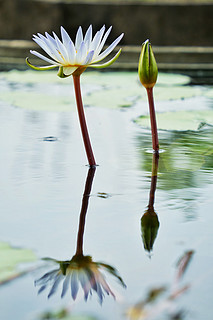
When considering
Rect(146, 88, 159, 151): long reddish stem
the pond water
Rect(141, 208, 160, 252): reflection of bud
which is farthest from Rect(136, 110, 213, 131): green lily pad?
Rect(141, 208, 160, 252): reflection of bud

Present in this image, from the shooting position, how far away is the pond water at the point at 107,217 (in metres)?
0.45

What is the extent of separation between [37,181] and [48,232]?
8.5 inches

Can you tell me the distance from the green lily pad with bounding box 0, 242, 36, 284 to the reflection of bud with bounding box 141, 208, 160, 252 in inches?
4.8

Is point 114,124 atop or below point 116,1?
below

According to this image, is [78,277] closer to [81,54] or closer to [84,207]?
[84,207]

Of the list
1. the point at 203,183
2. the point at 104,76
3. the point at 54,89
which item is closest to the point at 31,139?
the point at 203,183

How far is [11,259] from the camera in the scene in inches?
20.0

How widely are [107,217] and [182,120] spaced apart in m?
0.59

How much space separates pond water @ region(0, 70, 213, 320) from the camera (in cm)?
45

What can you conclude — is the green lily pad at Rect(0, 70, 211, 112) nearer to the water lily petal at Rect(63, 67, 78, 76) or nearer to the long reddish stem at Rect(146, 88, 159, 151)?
the long reddish stem at Rect(146, 88, 159, 151)

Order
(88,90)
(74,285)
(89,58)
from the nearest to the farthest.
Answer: (74,285)
(89,58)
(88,90)

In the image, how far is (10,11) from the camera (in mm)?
3033

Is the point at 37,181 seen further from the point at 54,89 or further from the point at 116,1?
the point at 116,1

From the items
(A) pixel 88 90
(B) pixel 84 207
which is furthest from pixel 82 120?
(A) pixel 88 90
